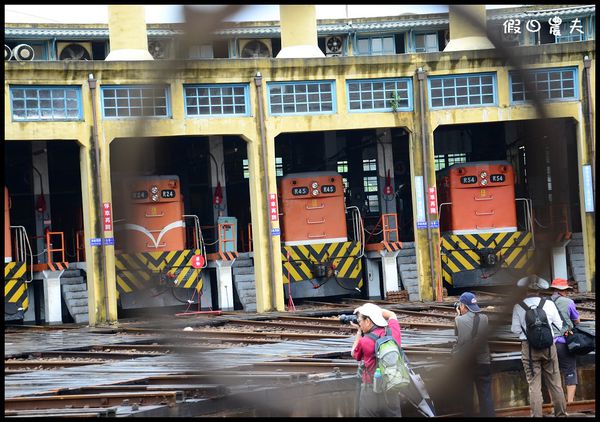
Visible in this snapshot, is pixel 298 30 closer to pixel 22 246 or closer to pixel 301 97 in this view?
pixel 301 97

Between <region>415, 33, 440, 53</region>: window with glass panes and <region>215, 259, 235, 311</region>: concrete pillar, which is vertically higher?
<region>415, 33, 440, 53</region>: window with glass panes

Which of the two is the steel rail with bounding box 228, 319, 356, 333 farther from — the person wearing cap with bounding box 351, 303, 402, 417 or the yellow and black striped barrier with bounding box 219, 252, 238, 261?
the person wearing cap with bounding box 351, 303, 402, 417

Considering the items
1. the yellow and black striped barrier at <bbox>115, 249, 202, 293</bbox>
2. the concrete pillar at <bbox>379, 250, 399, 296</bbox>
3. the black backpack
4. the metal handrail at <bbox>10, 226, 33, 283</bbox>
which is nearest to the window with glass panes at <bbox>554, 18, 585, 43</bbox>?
the concrete pillar at <bbox>379, 250, 399, 296</bbox>

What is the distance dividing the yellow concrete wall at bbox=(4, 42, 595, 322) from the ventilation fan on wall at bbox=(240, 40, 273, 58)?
733 centimetres

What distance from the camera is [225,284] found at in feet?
82.6

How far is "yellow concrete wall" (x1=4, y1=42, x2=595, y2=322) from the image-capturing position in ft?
71.3

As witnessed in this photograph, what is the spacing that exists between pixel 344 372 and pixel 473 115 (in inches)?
538

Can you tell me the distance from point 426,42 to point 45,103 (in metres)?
14.3

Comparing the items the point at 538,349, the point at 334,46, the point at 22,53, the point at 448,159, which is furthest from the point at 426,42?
the point at 538,349

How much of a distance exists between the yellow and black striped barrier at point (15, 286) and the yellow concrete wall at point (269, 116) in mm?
2095

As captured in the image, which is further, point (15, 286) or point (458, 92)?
point (458, 92)

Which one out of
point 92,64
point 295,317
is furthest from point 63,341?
point 92,64

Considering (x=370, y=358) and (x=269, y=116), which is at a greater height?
(x=269, y=116)

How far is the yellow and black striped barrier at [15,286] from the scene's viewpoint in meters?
23.1
